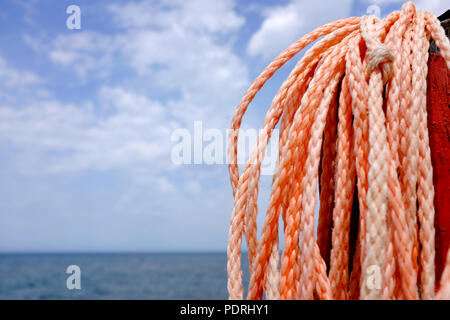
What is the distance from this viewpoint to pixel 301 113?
3.95 feet

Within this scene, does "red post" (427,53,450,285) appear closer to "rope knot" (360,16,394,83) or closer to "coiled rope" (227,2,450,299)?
"coiled rope" (227,2,450,299)

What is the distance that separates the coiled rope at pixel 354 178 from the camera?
3.28 ft

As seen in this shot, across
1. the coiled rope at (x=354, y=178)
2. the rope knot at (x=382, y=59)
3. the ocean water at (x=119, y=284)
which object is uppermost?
the rope knot at (x=382, y=59)

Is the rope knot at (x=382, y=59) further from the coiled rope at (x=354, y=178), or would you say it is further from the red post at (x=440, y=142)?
the red post at (x=440, y=142)

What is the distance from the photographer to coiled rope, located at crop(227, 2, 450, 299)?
1000 millimetres

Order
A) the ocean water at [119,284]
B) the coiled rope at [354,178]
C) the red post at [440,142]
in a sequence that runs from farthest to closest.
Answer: the ocean water at [119,284], the red post at [440,142], the coiled rope at [354,178]

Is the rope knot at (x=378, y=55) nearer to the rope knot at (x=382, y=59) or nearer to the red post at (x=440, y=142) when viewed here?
the rope knot at (x=382, y=59)

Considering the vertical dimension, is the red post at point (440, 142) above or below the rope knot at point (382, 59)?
below
